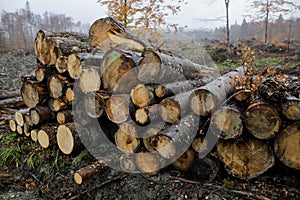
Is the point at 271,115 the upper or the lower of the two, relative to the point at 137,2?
lower

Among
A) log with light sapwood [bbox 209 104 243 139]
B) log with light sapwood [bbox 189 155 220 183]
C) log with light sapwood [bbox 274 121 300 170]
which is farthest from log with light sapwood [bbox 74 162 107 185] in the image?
log with light sapwood [bbox 274 121 300 170]

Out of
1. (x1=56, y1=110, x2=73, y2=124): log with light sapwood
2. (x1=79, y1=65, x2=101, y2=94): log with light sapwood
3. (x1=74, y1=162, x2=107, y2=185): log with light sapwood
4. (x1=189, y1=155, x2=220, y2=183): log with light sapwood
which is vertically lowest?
(x1=74, y1=162, x2=107, y2=185): log with light sapwood

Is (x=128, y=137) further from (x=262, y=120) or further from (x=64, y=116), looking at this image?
(x=262, y=120)

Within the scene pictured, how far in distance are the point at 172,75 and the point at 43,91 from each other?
1.87m

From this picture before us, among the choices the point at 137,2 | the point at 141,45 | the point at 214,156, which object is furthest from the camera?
the point at 137,2

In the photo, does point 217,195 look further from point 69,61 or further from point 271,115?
point 69,61

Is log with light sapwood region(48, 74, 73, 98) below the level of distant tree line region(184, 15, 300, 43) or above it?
below

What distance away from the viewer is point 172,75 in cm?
266

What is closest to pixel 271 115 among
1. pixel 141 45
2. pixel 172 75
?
pixel 172 75

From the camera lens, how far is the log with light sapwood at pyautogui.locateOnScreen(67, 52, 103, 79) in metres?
2.69

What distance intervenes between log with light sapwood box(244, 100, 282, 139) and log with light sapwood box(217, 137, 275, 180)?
0.14 m

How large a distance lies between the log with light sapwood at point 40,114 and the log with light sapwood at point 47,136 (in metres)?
0.12

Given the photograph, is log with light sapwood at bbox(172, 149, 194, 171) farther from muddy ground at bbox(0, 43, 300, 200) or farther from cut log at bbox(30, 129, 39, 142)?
cut log at bbox(30, 129, 39, 142)

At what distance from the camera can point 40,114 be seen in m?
3.04
